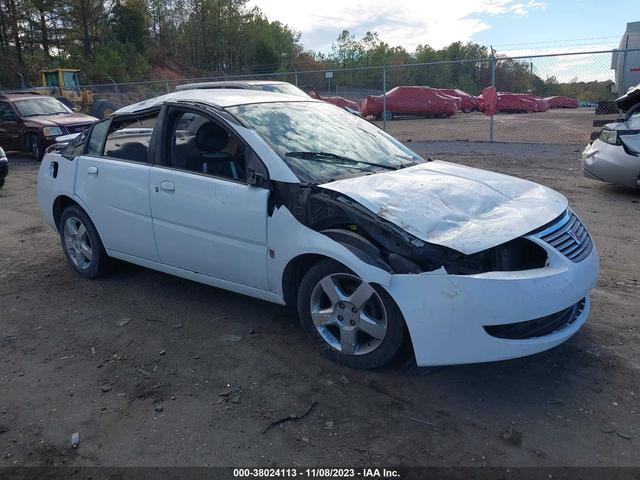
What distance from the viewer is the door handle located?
411 cm

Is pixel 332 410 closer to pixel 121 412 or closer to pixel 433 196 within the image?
pixel 121 412

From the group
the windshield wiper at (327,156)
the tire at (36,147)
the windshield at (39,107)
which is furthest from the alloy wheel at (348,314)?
the windshield at (39,107)

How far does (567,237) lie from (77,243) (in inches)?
167

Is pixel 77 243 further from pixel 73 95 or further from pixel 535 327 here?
pixel 73 95

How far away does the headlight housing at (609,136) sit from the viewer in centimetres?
779

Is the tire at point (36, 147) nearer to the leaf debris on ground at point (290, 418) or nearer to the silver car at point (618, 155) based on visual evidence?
the silver car at point (618, 155)

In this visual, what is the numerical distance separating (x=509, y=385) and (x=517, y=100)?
27.6 metres

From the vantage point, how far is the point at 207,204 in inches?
153

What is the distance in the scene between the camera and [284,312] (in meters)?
4.26

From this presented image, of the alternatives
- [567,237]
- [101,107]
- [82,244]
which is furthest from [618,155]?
[101,107]

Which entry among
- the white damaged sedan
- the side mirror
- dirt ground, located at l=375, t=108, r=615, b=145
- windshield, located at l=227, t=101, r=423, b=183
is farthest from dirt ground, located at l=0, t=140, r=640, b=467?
dirt ground, located at l=375, t=108, r=615, b=145

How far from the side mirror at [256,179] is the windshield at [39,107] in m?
13.7

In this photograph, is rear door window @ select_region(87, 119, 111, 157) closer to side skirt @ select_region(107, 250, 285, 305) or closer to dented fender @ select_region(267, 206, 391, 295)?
side skirt @ select_region(107, 250, 285, 305)

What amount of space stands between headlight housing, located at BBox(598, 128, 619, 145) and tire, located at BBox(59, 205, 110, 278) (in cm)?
695
